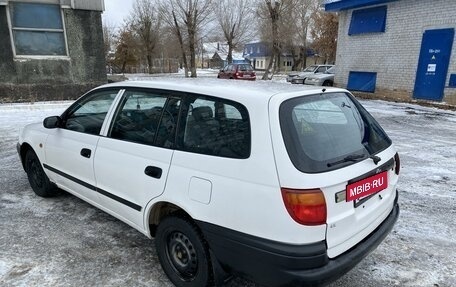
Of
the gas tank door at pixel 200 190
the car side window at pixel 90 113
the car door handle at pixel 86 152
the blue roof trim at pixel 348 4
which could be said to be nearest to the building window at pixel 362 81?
the blue roof trim at pixel 348 4

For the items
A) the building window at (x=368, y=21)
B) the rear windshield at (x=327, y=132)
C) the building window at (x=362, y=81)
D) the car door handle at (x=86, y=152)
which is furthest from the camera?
the building window at (x=362, y=81)

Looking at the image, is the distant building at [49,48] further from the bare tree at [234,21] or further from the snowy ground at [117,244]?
the bare tree at [234,21]

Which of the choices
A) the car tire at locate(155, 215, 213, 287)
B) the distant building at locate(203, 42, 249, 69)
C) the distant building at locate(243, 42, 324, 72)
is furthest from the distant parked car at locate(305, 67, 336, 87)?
the distant building at locate(203, 42, 249, 69)

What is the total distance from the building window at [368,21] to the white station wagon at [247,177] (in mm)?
13399

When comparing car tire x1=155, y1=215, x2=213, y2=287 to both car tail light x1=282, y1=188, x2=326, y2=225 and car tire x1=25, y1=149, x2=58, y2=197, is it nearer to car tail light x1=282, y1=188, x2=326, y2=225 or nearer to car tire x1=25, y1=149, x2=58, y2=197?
car tail light x1=282, y1=188, x2=326, y2=225

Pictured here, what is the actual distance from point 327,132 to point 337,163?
0.94 ft

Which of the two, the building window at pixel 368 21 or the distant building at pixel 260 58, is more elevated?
the building window at pixel 368 21

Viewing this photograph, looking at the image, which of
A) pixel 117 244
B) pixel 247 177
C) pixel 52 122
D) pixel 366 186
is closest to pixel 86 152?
pixel 52 122

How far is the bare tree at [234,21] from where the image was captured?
1623 inches

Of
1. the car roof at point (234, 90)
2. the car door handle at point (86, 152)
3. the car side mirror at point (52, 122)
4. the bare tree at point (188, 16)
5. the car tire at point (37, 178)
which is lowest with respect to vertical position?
the car tire at point (37, 178)

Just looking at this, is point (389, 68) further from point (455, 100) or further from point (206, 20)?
point (206, 20)

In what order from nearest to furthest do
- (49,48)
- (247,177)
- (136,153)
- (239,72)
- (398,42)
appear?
(247,177), (136,153), (49,48), (398,42), (239,72)

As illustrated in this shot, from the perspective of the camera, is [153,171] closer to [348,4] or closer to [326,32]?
[348,4]

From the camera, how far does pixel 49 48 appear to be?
1152 cm
